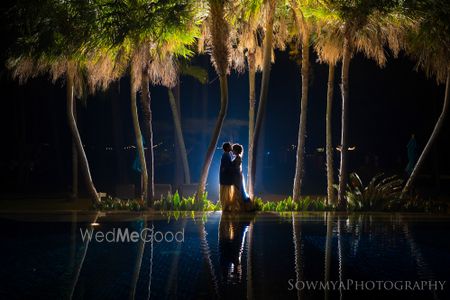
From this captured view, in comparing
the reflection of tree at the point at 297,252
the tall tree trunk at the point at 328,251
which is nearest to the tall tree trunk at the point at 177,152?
the tall tree trunk at the point at 328,251

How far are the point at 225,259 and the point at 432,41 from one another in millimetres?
9632

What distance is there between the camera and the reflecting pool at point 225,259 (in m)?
6.58

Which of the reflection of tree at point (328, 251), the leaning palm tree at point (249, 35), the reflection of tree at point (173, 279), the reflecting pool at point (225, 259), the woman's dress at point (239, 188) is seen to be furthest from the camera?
the leaning palm tree at point (249, 35)

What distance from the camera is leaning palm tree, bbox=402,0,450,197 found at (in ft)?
48.4

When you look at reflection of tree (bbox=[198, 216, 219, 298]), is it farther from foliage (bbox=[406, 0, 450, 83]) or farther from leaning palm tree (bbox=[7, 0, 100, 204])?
foliage (bbox=[406, 0, 450, 83])

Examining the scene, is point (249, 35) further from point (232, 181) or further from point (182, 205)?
point (182, 205)

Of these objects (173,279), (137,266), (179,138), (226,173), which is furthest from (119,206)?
(173,279)

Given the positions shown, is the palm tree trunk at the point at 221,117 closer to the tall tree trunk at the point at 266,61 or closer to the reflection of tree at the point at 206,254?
the tall tree trunk at the point at 266,61

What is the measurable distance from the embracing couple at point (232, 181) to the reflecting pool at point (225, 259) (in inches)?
58.8

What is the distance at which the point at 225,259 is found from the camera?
8500 millimetres

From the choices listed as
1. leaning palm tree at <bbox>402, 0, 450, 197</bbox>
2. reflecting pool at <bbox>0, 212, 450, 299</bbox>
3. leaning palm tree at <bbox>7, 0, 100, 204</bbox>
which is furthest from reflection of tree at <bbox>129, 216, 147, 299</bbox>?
leaning palm tree at <bbox>402, 0, 450, 197</bbox>

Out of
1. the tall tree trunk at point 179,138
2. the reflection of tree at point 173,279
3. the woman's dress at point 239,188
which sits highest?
the tall tree trunk at point 179,138

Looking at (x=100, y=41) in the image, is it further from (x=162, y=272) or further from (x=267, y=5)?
(x=162, y=272)

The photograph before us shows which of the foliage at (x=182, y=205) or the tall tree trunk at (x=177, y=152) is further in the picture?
the tall tree trunk at (x=177, y=152)
